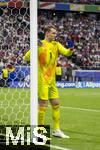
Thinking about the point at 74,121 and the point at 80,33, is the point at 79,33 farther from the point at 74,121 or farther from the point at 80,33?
the point at 74,121

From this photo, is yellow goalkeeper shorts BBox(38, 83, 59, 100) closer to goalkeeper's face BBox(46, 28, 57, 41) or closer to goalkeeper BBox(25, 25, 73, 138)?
goalkeeper BBox(25, 25, 73, 138)

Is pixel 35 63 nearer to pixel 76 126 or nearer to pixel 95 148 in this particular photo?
pixel 95 148

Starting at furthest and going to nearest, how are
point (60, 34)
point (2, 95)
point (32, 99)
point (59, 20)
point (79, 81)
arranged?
point (59, 20)
point (60, 34)
point (79, 81)
point (2, 95)
point (32, 99)

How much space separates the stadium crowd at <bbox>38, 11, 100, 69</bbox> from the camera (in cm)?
3238

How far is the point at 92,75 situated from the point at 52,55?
66.3ft

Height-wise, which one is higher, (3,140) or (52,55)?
(52,55)

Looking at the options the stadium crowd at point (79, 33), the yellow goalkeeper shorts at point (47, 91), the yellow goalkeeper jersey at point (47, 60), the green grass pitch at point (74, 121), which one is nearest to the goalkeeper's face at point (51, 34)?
the yellow goalkeeper jersey at point (47, 60)

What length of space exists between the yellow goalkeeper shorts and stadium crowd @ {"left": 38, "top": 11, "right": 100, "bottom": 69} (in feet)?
72.1

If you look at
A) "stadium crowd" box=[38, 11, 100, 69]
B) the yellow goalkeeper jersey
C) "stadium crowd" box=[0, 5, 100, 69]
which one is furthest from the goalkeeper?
"stadium crowd" box=[38, 11, 100, 69]

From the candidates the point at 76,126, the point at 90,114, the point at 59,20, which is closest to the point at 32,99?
the point at 76,126

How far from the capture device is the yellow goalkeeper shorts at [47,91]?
333 inches

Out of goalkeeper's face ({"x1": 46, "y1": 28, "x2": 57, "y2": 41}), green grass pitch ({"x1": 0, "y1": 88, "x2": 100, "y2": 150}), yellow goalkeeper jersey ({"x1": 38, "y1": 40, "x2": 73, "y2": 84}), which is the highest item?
goalkeeper's face ({"x1": 46, "y1": 28, "x2": 57, "y2": 41})

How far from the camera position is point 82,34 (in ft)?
118

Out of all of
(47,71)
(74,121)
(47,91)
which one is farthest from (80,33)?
(47,91)
